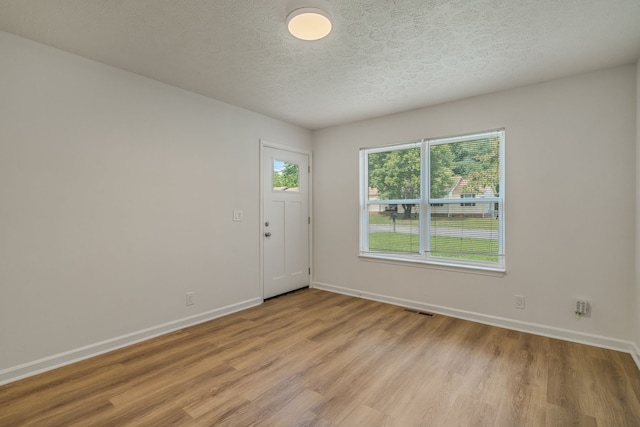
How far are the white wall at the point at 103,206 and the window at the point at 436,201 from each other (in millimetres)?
1902

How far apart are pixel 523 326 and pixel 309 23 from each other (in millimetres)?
3386

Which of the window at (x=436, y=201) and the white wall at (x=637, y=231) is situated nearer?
the white wall at (x=637, y=231)

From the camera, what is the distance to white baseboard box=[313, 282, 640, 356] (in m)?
2.64

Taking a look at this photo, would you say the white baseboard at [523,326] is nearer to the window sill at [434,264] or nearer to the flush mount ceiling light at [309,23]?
the window sill at [434,264]

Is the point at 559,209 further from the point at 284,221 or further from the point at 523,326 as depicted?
the point at 284,221

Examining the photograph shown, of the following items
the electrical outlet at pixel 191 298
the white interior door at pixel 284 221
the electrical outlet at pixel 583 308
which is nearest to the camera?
the electrical outlet at pixel 583 308

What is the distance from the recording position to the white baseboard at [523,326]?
8.67 ft

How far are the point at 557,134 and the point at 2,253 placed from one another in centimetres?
471

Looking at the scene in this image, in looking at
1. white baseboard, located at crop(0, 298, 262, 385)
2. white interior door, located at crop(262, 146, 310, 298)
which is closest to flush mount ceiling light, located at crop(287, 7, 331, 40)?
white interior door, located at crop(262, 146, 310, 298)

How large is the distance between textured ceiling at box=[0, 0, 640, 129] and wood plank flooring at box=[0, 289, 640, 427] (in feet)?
8.18

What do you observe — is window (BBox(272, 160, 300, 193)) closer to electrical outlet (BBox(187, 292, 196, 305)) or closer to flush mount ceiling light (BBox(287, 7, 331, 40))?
electrical outlet (BBox(187, 292, 196, 305))

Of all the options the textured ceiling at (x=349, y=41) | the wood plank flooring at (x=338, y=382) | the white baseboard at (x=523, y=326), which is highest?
the textured ceiling at (x=349, y=41)

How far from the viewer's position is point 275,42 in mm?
2279

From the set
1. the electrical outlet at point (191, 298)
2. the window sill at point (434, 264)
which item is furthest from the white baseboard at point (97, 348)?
the window sill at point (434, 264)
